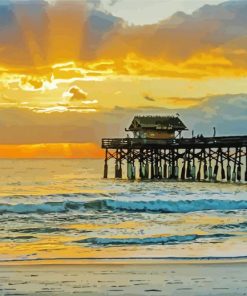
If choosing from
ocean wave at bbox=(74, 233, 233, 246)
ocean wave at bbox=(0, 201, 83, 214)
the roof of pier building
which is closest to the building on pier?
the roof of pier building

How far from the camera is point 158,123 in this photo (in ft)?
177

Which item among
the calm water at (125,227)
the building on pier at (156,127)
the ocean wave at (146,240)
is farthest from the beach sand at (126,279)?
the building on pier at (156,127)

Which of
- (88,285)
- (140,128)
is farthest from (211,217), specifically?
(140,128)

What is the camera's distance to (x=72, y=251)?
539 inches

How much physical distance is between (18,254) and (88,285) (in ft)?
12.0

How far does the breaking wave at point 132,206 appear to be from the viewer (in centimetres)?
2734

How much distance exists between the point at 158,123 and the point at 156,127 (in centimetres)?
44

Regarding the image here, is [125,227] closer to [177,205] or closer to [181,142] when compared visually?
[177,205]

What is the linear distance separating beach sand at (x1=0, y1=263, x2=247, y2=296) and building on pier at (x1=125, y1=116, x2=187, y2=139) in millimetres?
42034

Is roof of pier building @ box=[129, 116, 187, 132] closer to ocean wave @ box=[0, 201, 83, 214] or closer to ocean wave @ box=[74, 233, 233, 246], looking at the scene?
ocean wave @ box=[0, 201, 83, 214]

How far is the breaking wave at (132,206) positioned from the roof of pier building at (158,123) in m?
23.9

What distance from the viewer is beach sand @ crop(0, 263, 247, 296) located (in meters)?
9.45

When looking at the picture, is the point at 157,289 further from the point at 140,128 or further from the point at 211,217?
the point at 140,128

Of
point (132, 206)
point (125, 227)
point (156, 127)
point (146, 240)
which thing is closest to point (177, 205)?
point (132, 206)
